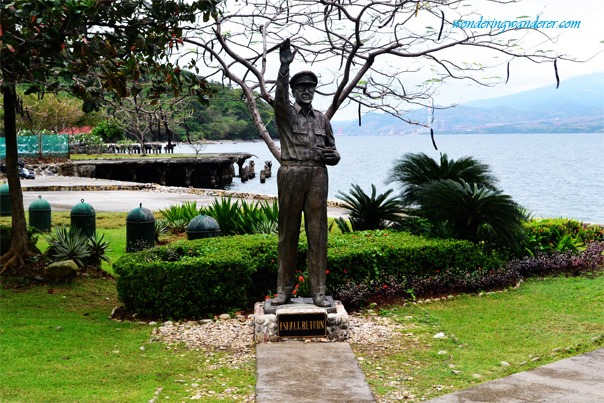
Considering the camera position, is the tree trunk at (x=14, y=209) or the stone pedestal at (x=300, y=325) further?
the tree trunk at (x=14, y=209)

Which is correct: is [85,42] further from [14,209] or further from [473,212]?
[473,212]

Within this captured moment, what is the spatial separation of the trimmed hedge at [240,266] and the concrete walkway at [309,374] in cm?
173

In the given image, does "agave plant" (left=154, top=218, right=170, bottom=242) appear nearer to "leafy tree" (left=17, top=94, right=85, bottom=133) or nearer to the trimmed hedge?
the trimmed hedge

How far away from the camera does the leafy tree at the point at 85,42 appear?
8969 mm

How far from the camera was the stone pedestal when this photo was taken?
8.88m

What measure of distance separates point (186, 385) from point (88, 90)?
4100mm

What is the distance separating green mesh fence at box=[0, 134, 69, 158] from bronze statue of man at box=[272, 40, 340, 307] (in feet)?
160

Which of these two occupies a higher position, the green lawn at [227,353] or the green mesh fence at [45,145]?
the green mesh fence at [45,145]

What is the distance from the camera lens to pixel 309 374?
7.64 metres

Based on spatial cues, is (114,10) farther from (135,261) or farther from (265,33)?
(265,33)

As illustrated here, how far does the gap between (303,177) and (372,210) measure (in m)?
4.94

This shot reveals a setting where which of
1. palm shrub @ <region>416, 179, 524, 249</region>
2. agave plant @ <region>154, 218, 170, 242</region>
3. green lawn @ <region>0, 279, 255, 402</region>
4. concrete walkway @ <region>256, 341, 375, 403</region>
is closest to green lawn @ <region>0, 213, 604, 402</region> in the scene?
green lawn @ <region>0, 279, 255, 402</region>

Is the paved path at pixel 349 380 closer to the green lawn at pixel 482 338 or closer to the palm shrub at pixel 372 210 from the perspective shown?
the green lawn at pixel 482 338

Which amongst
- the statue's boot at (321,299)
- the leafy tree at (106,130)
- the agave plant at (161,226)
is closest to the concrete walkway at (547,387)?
the statue's boot at (321,299)
